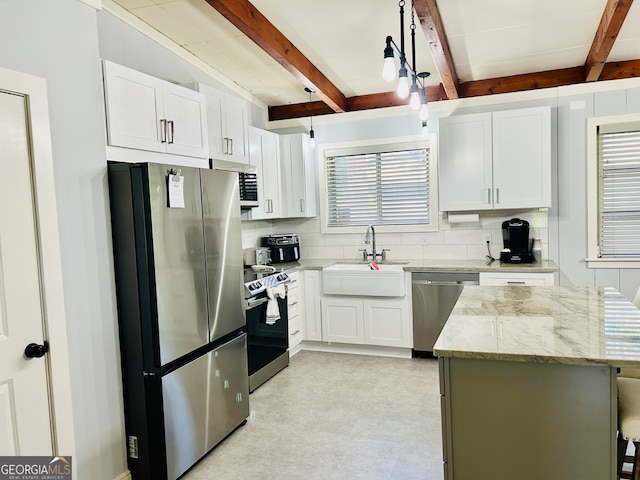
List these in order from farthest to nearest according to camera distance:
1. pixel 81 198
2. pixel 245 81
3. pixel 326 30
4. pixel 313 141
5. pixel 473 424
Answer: pixel 313 141 < pixel 245 81 < pixel 326 30 < pixel 81 198 < pixel 473 424

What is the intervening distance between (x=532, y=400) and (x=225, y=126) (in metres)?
2.86

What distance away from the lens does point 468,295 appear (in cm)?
262

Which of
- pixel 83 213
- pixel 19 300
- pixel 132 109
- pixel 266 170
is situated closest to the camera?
pixel 19 300

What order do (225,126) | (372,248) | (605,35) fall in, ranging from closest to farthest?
(605,35) → (225,126) → (372,248)

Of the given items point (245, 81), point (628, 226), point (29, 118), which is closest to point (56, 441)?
point (29, 118)

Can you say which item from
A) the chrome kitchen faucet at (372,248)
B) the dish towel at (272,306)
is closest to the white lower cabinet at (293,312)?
the dish towel at (272,306)

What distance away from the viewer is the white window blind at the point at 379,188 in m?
4.70

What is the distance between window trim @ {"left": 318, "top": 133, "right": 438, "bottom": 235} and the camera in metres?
4.60

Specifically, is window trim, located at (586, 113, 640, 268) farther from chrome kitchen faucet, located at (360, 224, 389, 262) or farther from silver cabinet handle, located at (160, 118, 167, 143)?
silver cabinet handle, located at (160, 118, 167, 143)

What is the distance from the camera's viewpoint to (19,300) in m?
1.85

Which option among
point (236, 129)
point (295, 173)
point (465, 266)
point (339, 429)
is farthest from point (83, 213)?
point (465, 266)

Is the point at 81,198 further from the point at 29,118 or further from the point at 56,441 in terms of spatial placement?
the point at 56,441

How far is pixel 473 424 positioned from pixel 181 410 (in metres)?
1.57

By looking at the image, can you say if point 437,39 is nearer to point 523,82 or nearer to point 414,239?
point 523,82
